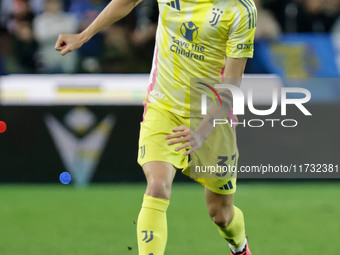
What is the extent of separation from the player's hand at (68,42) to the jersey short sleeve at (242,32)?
0.92 metres

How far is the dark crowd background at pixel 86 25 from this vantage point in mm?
9484

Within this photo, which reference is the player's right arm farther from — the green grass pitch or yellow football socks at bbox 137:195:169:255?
the green grass pitch

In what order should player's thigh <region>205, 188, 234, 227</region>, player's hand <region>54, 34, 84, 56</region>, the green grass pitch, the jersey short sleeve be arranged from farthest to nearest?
the green grass pitch → player's thigh <region>205, 188, 234, 227</region> → player's hand <region>54, 34, 84, 56</region> → the jersey short sleeve

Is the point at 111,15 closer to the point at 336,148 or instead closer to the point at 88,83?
the point at 88,83

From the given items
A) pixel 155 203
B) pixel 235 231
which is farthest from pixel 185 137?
pixel 235 231

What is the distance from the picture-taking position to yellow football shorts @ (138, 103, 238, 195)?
5.04 metres

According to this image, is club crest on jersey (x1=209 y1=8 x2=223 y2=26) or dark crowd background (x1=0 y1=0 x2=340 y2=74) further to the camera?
dark crowd background (x1=0 y1=0 x2=340 y2=74)

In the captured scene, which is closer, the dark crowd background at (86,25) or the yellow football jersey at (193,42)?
the yellow football jersey at (193,42)

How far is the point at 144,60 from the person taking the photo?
9.52 metres

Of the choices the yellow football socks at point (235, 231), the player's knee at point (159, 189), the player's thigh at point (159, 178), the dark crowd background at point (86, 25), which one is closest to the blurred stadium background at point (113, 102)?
the dark crowd background at point (86, 25)

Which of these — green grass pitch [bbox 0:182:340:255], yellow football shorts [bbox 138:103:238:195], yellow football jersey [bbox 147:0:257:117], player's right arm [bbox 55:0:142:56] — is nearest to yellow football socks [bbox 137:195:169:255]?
yellow football shorts [bbox 138:103:238:195]

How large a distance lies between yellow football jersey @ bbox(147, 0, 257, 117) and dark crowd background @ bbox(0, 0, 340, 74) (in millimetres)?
4131

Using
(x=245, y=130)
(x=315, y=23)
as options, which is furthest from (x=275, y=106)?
(x=315, y=23)

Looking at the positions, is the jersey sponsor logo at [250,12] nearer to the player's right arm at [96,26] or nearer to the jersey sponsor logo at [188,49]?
the jersey sponsor logo at [188,49]
